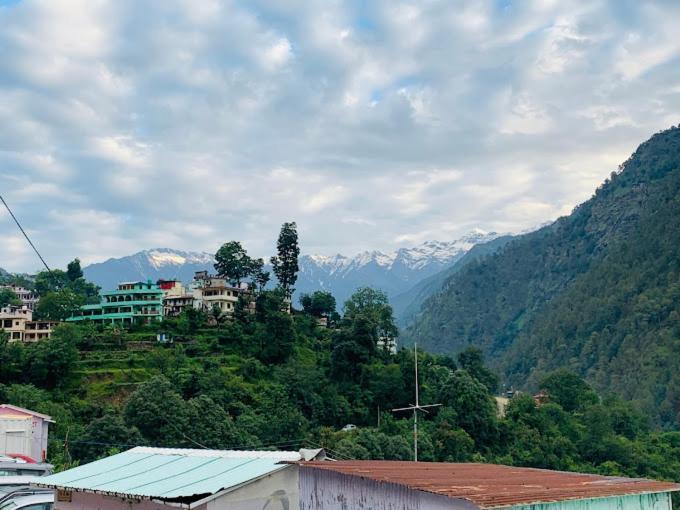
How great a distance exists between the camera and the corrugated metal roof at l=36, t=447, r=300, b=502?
945cm

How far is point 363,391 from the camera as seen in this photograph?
4006 centimetres

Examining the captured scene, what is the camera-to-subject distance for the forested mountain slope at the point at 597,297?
228 ft

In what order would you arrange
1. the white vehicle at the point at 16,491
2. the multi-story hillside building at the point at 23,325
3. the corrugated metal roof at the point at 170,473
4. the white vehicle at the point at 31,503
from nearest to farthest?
the corrugated metal roof at the point at 170,473, the white vehicle at the point at 31,503, the white vehicle at the point at 16,491, the multi-story hillside building at the point at 23,325

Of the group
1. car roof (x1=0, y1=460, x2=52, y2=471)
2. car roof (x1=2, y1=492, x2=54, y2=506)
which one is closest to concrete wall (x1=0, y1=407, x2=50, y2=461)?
car roof (x1=0, y1=460, x2=52, y2=471)

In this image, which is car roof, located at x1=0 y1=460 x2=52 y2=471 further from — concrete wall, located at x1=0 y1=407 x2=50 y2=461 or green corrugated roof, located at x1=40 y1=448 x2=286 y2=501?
concrete wall, located at x1=0 y1=407 x2=50 y2=461

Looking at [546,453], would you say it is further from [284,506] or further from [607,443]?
[284,506]

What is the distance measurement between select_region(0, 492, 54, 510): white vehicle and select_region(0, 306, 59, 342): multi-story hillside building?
37.9 metres

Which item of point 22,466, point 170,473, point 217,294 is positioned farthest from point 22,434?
point 217,294

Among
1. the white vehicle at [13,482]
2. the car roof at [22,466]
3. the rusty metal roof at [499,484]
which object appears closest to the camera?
the rusty metal roof at [499,484]

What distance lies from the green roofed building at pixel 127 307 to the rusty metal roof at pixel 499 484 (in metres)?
43.2

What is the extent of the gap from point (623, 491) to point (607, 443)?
35.3 m

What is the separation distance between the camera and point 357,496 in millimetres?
9008

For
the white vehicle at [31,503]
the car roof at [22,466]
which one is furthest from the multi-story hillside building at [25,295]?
the white vehicle at [31,503]

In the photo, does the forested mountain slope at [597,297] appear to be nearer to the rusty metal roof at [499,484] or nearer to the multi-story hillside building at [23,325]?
the multi-story hillside building at [23,325]
